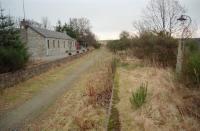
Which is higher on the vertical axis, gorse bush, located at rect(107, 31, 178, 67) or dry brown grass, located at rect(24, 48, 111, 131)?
gorse bush, located at rect(107, 31, 178, 67)

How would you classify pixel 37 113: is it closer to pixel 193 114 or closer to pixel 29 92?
pixel 29 92

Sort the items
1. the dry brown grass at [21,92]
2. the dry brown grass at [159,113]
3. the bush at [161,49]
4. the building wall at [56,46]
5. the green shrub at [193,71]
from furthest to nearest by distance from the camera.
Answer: the building wall at [56,46], the bush at [161,49], the dry brown grass at [21,92], the green shrub at [193,71], the dry brown grass at [159,113]

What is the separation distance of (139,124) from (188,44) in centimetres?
1419

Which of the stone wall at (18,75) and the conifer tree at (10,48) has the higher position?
the conifer tree at (10,48)

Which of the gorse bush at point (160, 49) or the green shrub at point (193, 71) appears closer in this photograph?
the green shrub at point (193, 71)

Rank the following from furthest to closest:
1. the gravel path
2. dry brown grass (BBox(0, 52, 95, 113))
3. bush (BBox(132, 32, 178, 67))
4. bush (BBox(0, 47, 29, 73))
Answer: bush (BBox(132, 32, 178, 67))
bush (BBox(0, 47, 29, 73))
dry brown grass (BBox(0, 52, 95, 113))
the gravel path

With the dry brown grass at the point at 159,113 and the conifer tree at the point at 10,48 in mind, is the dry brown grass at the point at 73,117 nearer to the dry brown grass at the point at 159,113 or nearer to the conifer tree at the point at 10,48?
the dry brown grass at the point at 159,113

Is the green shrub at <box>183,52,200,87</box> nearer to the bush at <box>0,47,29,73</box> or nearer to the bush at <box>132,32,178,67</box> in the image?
the bush at <box>132,32,178,67</box>

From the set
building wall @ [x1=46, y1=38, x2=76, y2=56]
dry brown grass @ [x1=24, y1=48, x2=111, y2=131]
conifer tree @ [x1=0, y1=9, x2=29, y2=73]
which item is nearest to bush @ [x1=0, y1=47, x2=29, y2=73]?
conifer tree @ [x1=0, y1=9, x2=29, y2=73]

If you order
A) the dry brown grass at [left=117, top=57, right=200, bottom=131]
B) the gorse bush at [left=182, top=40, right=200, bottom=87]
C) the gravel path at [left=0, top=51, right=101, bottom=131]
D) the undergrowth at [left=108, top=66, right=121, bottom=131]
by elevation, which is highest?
the gorse bush at [left=182, top=40, right=200, bottom=87]

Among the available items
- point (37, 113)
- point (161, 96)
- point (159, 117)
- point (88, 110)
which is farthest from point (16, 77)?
point (159, 117)

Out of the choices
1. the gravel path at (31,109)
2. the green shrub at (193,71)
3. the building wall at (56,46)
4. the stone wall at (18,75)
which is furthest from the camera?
the building wall at (56,46)

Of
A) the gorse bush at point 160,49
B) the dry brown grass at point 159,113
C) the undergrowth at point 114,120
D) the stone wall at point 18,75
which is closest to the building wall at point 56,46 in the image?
the stone wall at point 18,75

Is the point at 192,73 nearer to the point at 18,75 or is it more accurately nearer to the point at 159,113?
the point at 159,113
